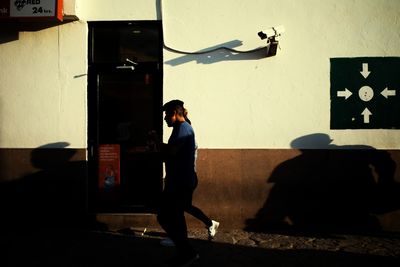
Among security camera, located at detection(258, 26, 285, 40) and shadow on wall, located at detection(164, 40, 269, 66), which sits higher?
security camera, located at detection(258, 26, 285, 40)

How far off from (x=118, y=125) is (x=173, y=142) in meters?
2.34

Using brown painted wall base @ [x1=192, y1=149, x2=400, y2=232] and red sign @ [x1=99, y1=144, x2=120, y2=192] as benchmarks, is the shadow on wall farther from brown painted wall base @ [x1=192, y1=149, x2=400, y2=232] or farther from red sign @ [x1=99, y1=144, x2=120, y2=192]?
red sign @ [x1=99, y1=144, x2=120, y2=192]

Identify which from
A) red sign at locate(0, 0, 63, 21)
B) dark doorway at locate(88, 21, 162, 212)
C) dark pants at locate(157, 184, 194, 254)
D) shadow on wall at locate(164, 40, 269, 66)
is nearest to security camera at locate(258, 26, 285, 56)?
shadow on wall at locate(164, 40, 269, 66)

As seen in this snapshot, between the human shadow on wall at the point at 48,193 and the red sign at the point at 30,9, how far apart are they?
2.03 meters

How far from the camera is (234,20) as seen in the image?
597 centimetres

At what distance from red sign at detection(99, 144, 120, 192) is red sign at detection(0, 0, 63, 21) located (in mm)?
2205

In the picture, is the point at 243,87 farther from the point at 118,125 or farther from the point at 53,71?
the point at 53,71

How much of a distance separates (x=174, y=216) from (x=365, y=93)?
12.1 ft

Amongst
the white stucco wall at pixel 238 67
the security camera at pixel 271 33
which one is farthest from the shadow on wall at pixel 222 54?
the security camera at pixel 271 33

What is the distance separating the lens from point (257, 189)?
5941 mm

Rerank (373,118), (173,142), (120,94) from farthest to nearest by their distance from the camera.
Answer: (120,94) → (373,118) → (173,142)

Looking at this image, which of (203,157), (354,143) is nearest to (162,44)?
(203,157)

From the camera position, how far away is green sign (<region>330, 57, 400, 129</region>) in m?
5.83

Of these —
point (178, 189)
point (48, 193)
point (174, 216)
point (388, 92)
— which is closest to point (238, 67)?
point (388, 92)
